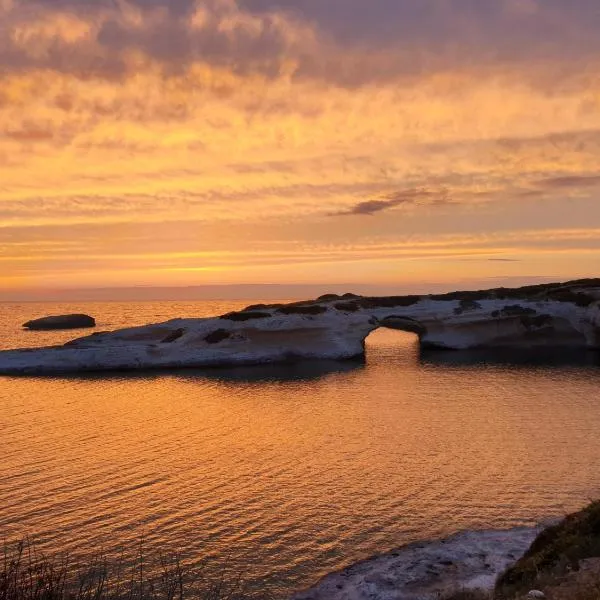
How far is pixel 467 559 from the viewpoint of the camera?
16797 mm

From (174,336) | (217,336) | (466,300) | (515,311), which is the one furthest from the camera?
(466,300)

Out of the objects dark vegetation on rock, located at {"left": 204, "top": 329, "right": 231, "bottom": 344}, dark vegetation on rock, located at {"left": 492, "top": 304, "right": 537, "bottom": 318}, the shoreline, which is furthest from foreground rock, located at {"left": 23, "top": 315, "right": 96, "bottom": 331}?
the shoreline

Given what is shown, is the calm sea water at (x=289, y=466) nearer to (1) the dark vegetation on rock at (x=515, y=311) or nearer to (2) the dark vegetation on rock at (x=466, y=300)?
(2) the dark vegetation on rock at (x=466, y=300)

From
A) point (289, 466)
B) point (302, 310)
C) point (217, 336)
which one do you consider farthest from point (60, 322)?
point (289, 466)

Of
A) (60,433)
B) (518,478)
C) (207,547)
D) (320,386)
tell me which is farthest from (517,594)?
(320,386)

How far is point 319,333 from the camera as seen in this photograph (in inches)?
2731

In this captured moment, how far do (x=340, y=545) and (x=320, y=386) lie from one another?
3211 cm

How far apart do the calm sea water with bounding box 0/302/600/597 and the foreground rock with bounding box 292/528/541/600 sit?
74 centimetres

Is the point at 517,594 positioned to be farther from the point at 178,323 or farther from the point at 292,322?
the point at 178,323

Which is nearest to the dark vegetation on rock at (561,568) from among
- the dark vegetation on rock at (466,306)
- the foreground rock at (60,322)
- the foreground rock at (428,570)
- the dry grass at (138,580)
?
the foreground rock at (428,570)

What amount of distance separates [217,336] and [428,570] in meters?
51.8

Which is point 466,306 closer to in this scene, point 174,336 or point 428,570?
point 174,336

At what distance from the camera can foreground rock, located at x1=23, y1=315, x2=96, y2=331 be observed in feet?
473

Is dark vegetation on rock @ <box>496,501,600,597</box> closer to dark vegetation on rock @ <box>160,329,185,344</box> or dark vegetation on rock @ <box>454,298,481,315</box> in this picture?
dark vegetation on rock @ <box>160,329,185,344</box>
